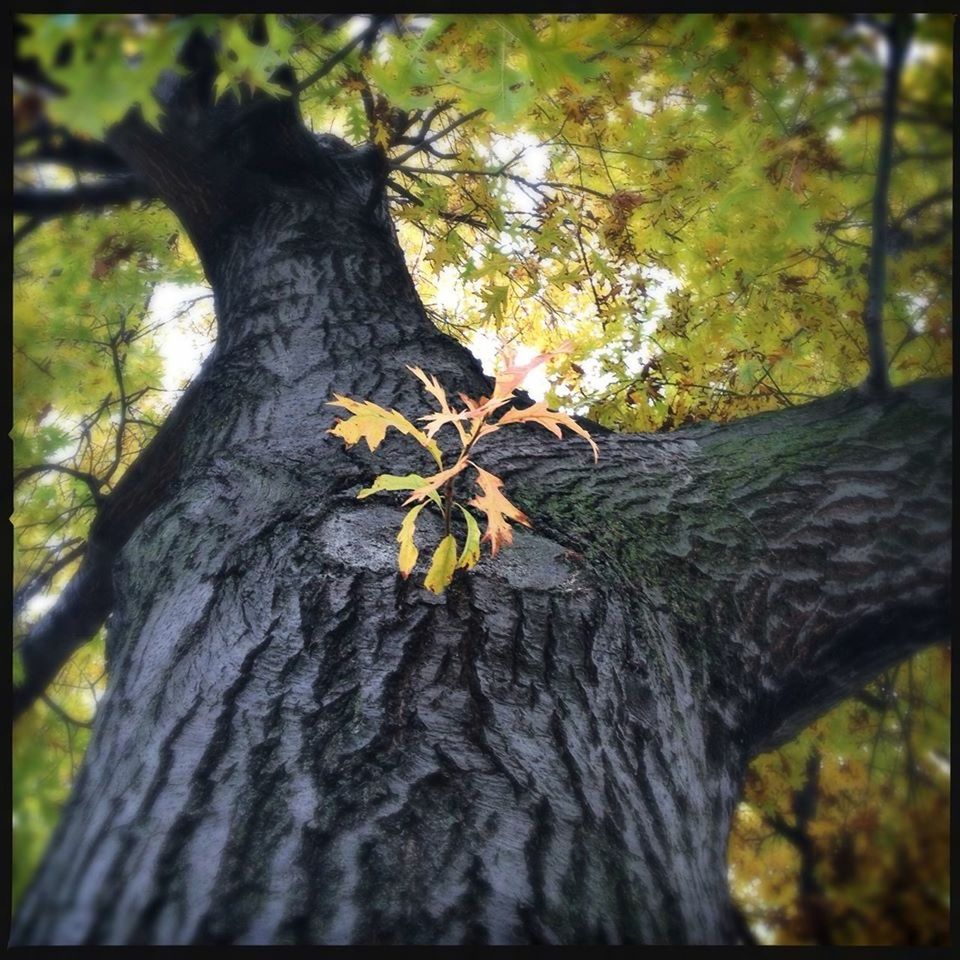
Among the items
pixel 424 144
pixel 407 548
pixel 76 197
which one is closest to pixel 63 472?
pixel 76 197

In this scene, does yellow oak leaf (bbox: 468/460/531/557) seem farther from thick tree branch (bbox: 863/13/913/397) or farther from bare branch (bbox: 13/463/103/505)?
bare branch (bbox: 13/463/103/505)

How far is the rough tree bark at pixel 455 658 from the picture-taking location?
830 millimetres

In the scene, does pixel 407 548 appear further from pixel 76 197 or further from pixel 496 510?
pixel 76 197

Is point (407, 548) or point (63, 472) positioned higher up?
point (63, 472)

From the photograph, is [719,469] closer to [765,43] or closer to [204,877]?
[765,43]

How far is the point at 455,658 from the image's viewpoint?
3.51ft

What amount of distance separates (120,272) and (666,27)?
1.96 meters

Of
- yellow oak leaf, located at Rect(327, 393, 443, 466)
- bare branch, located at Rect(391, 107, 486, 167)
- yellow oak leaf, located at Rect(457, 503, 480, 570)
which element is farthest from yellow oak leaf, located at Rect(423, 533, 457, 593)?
bare branch, located at Rect(391, 107, 486, 167)

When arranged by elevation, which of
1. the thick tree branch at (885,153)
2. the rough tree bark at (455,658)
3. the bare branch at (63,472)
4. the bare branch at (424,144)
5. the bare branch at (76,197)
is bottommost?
the rough tree bark at (455,658)

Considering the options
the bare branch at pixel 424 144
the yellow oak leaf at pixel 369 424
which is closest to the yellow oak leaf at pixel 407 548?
the yellow oak leaf at pixel 369 424

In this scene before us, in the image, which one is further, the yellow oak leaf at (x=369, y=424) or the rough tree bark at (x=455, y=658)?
the yellow oak leaf at (x=369, y=424)

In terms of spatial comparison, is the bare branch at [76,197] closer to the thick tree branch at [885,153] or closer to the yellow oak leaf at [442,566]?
the yellow oak leaf at [442,566]

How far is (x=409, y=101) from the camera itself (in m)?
1.67

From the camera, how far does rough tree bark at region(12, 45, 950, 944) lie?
83cm
